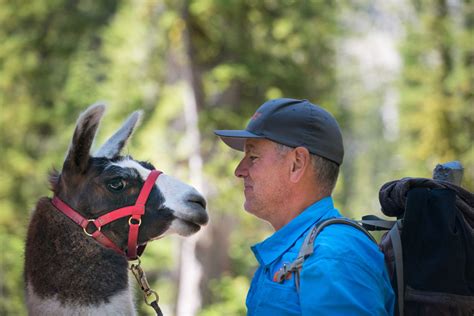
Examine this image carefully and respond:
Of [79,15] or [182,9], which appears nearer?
[182,9]

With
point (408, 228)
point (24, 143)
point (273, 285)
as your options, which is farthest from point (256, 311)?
point (24, 143)

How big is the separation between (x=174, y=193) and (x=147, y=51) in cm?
996

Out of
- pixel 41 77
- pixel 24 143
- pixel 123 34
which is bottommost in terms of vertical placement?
pixel 24 143

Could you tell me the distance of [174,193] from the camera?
10.7 ft

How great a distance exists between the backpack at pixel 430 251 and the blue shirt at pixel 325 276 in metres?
0.05

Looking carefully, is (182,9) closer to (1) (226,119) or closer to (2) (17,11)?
(1) (226,119)

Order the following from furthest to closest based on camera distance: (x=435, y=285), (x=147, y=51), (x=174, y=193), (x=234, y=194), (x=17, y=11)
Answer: (x=17, y=11), (x=147, y=51), (x=234, y=194), (x=174, y=193), (x=435, y=285)

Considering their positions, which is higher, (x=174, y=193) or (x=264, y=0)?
(x=264, y=0)

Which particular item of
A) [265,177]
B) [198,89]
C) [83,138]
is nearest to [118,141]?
[83,138]

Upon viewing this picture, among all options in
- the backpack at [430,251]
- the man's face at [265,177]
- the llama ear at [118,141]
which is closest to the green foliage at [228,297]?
the llama ear at [118,141]

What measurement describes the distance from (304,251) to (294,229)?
0.27 meters

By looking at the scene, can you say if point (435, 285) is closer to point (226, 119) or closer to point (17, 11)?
point (226, 119)

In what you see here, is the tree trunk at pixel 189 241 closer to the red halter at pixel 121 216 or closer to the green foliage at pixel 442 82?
the green foliage at pixel 442 82

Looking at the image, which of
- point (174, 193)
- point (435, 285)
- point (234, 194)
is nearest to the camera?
point (435, 285)
